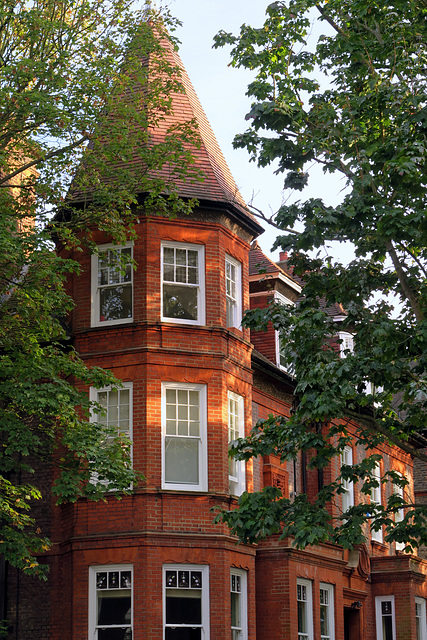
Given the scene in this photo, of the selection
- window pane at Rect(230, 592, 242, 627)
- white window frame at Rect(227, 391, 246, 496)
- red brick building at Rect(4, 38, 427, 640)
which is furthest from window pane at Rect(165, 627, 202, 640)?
white window frame at Rect(227, 391, 246, 496)

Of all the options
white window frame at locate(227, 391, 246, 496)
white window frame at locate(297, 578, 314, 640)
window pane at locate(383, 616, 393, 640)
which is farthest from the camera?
window pane at locate(383, 616, 393, 640)

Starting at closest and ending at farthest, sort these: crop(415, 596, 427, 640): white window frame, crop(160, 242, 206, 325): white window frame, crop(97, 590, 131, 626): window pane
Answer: crop(97, 590, 131, 626): window pane → crop(160, 242, 206, 325): white window frame → crop(415, 596, 427, 640): white window frame

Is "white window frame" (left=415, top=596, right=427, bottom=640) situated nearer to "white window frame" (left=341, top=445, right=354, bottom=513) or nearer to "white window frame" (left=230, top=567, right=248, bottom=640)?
"white window frame" (left=341, top=445, right=354, bottom=513)

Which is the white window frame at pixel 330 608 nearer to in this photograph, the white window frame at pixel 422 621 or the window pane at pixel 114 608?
the white window frame at pixel 422 621

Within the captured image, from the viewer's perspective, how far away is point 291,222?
17609 mm

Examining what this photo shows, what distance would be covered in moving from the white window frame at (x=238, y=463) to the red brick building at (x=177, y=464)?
0.04 metres

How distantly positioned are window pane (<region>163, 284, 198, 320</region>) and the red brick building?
0.03 m

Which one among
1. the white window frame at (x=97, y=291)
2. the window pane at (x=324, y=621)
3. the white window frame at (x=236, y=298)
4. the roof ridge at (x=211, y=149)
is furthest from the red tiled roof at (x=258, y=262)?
the window pane at (x=324, y=621)

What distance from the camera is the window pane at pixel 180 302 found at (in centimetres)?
2284

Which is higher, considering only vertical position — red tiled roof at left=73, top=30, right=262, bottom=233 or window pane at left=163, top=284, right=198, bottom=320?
red tiled roof at left=73, top=30, right=262, bottom=233

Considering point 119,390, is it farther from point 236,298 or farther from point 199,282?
point 236,298

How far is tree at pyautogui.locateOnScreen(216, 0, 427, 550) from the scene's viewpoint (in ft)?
53.6

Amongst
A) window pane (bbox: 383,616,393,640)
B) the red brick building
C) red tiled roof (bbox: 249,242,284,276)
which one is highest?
red tiled roof (bbox: 249,242,284,276)

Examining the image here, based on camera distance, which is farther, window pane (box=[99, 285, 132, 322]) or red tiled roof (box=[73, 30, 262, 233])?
red tiled roof (box=[73, 30, 262, 233])
